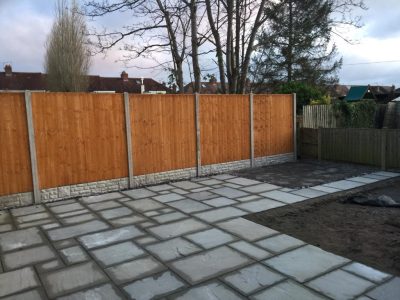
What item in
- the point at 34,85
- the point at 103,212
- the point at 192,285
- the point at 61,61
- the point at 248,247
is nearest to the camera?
the point at 192,285

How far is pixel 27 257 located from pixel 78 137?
318 cm

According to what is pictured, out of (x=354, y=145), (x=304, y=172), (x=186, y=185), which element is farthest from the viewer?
(x=354, y=145)

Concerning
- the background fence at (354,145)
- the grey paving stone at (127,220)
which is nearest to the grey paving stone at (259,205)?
the grey paving stone at (127,220)

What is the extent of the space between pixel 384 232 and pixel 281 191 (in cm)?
249

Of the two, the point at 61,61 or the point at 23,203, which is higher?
the point at 61,61

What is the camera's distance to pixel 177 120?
328 inches

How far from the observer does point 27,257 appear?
4203 mm

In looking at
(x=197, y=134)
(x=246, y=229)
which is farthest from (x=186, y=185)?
(x=246, y=229)

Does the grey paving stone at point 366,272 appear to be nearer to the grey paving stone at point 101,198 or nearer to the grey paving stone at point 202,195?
the grey paving stone at point 202,195

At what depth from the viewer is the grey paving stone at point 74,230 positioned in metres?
4.88

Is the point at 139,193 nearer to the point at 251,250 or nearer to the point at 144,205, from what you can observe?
the point at 144,205

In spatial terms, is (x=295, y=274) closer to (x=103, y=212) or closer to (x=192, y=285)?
(x=192, y=285)

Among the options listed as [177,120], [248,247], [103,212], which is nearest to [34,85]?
[177,120]

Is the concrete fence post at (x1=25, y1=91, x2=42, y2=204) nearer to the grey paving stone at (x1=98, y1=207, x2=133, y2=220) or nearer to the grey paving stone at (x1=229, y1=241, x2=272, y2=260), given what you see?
the grey paving stone at (x1=98, y1=207, x2=133, y2=220)
